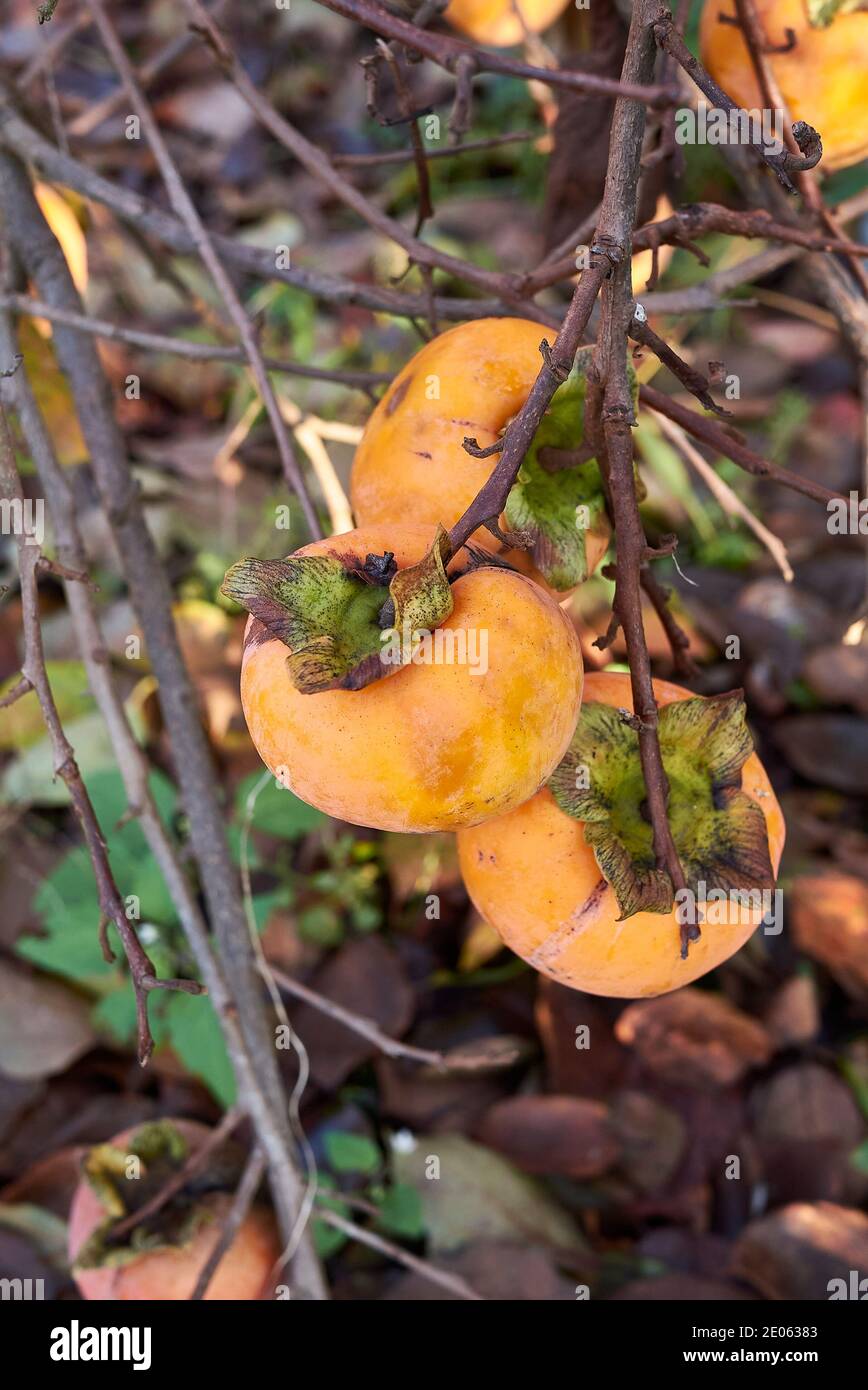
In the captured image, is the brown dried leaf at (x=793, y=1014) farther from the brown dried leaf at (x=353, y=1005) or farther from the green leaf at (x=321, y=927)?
the green leaf at (x=321, y=927)

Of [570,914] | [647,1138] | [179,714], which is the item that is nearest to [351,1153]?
[647,1138]

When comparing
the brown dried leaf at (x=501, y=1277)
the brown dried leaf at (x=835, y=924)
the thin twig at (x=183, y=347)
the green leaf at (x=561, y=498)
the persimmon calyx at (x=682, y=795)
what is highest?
the thin twig at (x=183, y=347)

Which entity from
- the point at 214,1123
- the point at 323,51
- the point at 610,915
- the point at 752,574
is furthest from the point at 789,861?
the point at 323,51

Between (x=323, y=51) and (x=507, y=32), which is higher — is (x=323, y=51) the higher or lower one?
the higher one

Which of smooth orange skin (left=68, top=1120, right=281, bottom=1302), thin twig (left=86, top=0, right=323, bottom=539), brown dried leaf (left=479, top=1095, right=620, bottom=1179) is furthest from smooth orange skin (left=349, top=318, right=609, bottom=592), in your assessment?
brown dried leaf (left=479, top=1095, right=620, bottom=1179)

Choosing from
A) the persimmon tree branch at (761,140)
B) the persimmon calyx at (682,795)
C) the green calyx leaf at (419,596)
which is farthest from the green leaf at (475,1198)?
the persimmon tree branch at (761,140)

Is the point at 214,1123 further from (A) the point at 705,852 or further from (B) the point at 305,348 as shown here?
(B) the point at 305,348

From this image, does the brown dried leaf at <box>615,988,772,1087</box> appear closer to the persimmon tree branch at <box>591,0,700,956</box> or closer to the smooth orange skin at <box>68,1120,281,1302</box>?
the smooth orange skin at <box>68,1120,281,1302</box>
